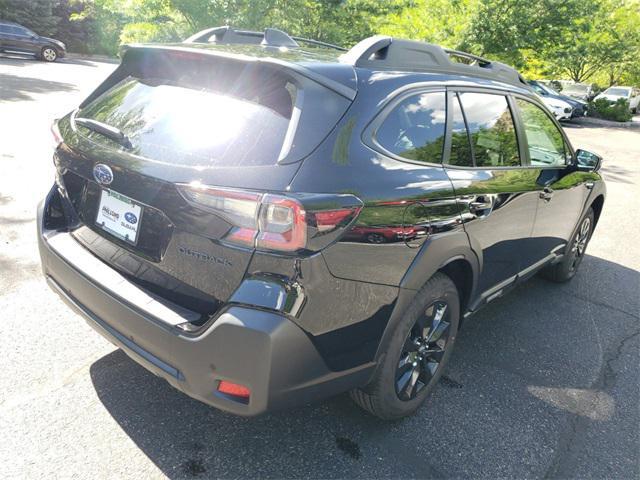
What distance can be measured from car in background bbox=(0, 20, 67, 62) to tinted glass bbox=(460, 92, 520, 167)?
23.7 meters

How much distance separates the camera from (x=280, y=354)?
1812 millimetres

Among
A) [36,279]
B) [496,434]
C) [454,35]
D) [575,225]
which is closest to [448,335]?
[496,434]

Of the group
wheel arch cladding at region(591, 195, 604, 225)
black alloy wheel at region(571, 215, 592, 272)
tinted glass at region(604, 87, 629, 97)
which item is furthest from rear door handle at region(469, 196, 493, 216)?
tinted glass at region(604, 87, 629, 97)

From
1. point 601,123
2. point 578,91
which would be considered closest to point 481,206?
point 601,123

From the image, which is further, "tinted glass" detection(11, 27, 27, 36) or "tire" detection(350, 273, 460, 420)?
"tinted glass" detection(11, 27, 27, 36)

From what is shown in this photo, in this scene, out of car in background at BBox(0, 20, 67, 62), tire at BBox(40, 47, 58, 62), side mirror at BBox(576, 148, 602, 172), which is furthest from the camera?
tire at BBox(40, 47, 58, 62)

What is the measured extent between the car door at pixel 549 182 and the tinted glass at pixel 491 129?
173 mm

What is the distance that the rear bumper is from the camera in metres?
1.80

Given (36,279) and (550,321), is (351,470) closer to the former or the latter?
(550,321)

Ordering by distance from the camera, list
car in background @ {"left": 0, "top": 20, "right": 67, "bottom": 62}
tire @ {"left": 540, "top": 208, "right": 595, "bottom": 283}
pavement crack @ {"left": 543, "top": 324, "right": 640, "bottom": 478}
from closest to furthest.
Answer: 1. pavement crack @ {"left": 543, "top": 324, "right": 640, "bottom": 478}
2. tire @ {"left": 540, "top": 208, "right": 595, "bottom": 283}
3. car in background @ {"left": 0, "top": 20, "right": 67, "bottom": 62}

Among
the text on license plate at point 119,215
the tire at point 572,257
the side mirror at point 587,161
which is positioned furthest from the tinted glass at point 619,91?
the text on license plate at point 119,215

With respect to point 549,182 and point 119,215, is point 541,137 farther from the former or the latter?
point 119,215

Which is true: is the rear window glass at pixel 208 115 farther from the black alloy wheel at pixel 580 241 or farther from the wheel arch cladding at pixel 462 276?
the black alloy wheel at pixel 580 241

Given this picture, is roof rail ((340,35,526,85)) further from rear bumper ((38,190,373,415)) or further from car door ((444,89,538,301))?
rear bumper ((38,190,373,415))
